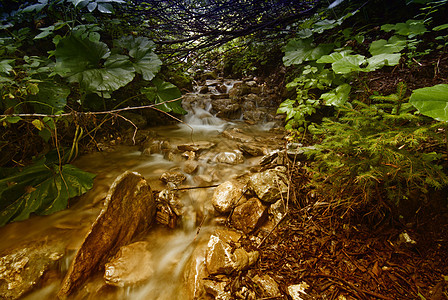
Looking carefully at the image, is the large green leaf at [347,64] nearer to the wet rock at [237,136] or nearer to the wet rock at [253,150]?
the wet rock at [253,150]

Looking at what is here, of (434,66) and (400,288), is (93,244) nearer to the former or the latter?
(400,288)

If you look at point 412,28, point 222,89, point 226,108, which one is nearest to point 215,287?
point 412,28

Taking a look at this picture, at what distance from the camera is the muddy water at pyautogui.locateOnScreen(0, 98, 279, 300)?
131 cm

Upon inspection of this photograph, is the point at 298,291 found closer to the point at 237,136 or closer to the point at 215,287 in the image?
the point at 215,287

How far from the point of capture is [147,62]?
8.29 feet

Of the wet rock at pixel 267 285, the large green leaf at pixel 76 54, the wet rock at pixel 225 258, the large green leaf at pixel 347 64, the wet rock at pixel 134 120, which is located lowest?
the wet rock at pixel 267 285

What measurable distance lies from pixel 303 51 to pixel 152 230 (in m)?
3.10

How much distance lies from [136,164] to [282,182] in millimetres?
2151

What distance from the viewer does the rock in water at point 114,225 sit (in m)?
1.27

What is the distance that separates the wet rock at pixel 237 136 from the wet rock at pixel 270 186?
1.53m

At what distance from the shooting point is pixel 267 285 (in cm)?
117

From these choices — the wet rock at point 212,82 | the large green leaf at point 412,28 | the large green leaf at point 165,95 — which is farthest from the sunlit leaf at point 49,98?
the wet rock at point 212,82

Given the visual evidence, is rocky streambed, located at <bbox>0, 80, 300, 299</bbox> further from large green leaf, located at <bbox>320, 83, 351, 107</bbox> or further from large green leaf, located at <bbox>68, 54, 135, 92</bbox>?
large green leaf, located at <bbox>68, 54, 135, 92</bbox>

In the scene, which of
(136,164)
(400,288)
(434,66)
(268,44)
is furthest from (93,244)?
(268,44)
